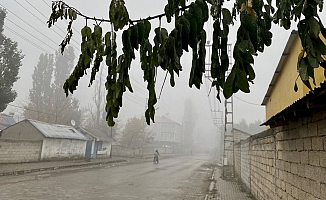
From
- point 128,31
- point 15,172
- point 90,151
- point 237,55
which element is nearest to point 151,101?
point 128,31

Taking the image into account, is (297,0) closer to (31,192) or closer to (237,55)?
(237,55)

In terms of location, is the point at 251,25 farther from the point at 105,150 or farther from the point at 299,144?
the point at 105,150

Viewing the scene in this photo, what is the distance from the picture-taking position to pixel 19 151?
22.5 m

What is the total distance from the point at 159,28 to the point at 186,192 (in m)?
12.3

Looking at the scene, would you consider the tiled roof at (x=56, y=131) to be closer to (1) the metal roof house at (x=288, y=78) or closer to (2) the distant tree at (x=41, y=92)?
(2) the distant tree at (x=41, y=92)

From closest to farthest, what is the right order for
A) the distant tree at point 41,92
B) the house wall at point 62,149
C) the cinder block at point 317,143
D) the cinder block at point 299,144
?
the cinder block at point 317,143
the cinder block at point 299,144
the house wall at point 62,149
the distant tree at point 41,92

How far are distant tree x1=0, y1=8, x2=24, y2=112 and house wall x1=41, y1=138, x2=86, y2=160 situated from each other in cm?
548

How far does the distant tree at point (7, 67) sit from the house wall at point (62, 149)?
18.0 ft

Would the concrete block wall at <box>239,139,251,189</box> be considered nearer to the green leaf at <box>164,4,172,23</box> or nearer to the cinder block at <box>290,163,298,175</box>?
the cinder block at <box>290,163,298,175</box>

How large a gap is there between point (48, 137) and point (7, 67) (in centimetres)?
810

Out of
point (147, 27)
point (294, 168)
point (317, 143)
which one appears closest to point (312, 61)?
point (147, 27)

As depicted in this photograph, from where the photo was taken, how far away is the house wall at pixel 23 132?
87.6ft

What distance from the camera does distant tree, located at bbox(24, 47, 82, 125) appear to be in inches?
1845

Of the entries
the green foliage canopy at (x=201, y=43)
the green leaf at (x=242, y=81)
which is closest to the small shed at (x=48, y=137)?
the green foliage canopy at (x=201, y=43)
